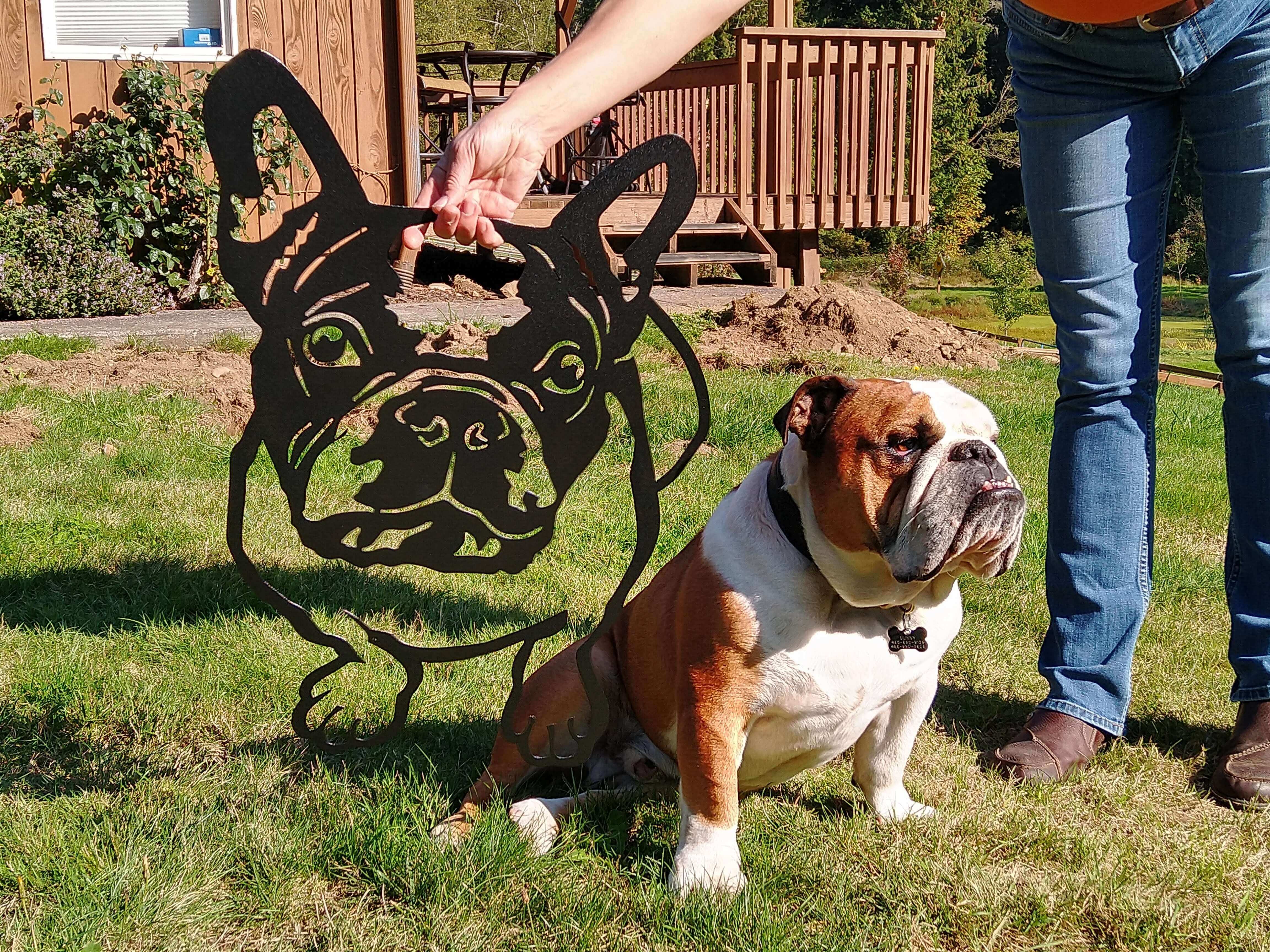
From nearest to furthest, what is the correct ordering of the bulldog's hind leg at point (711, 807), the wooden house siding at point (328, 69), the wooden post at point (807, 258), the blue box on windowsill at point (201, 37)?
the bulldog's hind leg at point (711, 807) → the wooden house siding at point (328, 69) → the blue box on windowsill at point (201, 37) → the wooden post at point (807, 258)

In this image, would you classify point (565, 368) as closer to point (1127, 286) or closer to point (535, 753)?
point (535, 753)

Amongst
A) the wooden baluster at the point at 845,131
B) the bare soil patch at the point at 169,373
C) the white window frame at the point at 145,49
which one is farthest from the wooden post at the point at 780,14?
the bare soil patch at the point at 169,373

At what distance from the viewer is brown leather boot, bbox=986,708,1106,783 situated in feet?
9.95

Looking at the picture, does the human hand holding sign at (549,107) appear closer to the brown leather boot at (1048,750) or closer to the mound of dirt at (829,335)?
the brown leather boot at (1048,750)

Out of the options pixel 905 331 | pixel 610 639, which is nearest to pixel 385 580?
pixel 610 639

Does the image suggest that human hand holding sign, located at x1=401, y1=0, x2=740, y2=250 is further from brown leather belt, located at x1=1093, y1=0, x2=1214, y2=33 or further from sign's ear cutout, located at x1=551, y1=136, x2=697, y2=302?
brown leather belt, located at x1=1093, y1=0, x2=1214, y2=33

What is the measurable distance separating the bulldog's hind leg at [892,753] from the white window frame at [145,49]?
834 cm

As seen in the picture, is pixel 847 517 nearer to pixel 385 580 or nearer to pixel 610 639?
pixel 610 639

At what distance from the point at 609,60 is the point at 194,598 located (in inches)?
99.7

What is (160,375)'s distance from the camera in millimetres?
6434

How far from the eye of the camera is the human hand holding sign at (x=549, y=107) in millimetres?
2209

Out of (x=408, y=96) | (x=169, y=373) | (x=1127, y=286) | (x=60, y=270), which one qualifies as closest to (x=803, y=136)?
(x=408, y=96)

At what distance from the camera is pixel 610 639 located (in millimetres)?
2953

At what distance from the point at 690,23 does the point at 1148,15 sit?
1.20 m
